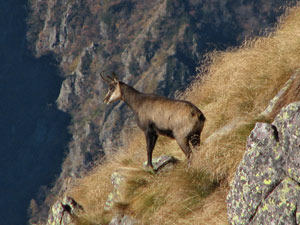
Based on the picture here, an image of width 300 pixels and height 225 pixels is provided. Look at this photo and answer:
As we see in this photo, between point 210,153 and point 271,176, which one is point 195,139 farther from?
point 271,176

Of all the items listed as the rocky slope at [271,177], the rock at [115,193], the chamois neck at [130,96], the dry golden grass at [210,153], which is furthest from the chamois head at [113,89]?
the rocky slope at [271,177]

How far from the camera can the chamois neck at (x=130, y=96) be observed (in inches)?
534

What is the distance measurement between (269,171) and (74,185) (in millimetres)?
11970

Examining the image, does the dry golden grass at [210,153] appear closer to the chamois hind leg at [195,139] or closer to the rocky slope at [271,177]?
the chamois hind leg at [195,139]

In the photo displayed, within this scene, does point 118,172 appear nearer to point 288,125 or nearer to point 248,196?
point 248,196

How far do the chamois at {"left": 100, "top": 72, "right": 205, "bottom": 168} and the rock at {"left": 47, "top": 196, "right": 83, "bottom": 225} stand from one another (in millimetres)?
2495

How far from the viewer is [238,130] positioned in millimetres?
10141

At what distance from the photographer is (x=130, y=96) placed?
14.1 m

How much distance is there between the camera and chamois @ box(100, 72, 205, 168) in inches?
442

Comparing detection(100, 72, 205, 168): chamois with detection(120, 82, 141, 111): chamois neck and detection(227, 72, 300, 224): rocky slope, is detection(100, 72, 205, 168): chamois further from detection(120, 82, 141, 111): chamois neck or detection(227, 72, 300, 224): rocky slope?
detection(227, 72, 300, 224): rocky slope

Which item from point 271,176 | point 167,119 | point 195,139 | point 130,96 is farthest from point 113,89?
point 271,176

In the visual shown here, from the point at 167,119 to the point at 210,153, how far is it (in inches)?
83.2

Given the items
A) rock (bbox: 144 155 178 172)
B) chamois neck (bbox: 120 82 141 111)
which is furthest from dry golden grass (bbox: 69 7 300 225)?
chamois neck (bbox: 120 82 141 111)

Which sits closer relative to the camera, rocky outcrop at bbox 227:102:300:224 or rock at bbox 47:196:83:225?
rocky outcrop at bbox 227:102:300:224
